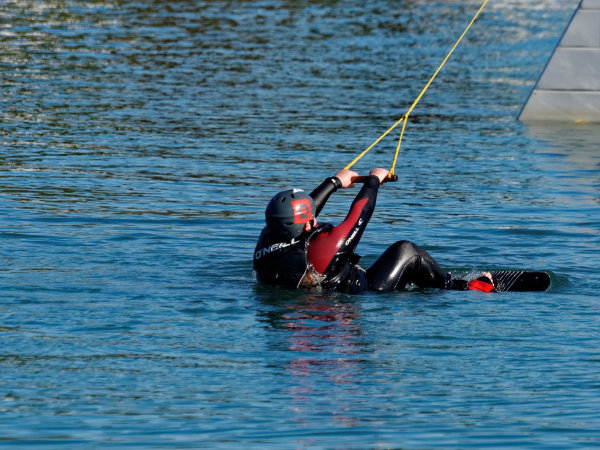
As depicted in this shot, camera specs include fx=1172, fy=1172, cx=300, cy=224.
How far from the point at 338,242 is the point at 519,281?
7.18ft

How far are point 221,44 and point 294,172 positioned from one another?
67.5 feet

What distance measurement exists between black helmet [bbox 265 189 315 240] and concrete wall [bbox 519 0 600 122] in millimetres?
13355

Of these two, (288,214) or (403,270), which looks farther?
(403,270)

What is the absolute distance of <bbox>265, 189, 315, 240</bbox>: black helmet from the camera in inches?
459

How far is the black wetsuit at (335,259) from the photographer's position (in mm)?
11891

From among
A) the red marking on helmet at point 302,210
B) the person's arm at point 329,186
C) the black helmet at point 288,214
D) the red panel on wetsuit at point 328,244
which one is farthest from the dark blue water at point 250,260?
the person's arm at point 329,186

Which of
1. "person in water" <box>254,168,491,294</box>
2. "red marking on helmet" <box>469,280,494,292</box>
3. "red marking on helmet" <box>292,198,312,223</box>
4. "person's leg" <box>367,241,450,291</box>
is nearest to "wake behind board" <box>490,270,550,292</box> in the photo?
"red marking on helmet" <box>469,280,494,292</box>

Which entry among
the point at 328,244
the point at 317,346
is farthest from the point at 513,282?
the point at 317,346

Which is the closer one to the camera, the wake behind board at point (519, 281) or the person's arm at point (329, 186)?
the person's arm at point (329, 186)

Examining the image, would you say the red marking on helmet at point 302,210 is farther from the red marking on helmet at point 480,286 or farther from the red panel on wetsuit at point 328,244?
the red marking on helmet at point 480,286

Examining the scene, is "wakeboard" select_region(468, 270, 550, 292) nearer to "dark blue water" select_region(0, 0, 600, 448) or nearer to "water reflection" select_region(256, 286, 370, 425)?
"dark blue water" select_region(0, 0, 600, 448)

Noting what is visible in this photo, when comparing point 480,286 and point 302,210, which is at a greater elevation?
point 302,210

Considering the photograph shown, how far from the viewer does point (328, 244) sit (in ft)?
39.3

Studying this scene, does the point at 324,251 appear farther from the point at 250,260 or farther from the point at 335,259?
the point at 250,260
